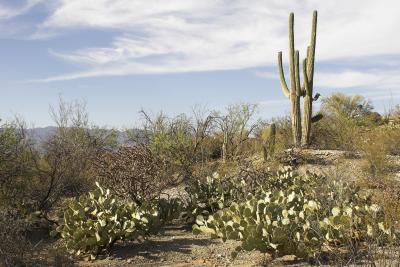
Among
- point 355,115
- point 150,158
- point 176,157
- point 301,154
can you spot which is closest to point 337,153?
point 301,154

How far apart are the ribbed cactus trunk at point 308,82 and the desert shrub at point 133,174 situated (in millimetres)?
10154

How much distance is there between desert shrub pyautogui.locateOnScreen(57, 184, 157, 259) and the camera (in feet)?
21.5

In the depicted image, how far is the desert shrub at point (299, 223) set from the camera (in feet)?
18.7

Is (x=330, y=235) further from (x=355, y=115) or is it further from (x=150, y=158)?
(x=355, y=115)

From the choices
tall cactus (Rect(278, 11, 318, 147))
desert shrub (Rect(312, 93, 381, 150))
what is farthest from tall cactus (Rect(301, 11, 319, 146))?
desert shrub (Rect(312, 93, 381, 150))

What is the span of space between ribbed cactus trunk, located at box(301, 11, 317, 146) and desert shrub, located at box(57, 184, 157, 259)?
11050 mm

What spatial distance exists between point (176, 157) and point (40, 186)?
629 centimetres

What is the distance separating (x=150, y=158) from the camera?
7977 millimetres

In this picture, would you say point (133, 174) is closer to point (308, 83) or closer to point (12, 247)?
point (12, 247)

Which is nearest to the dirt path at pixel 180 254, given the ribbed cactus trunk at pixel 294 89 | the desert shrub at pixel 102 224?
the desert shrub at pixel 102 224

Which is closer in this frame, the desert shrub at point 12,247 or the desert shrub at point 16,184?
the desert shrub at point 12,247

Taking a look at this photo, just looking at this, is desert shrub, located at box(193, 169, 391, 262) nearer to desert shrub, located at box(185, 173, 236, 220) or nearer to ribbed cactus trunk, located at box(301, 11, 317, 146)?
desert shrub, located at box(185, 173, 236, 220)

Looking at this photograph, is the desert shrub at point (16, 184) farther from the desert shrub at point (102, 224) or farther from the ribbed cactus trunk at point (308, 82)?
the ribbed cactus trunk at point (308, 82)

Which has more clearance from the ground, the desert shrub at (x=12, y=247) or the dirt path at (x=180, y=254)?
the desert shrub at (x=12, y=247)
